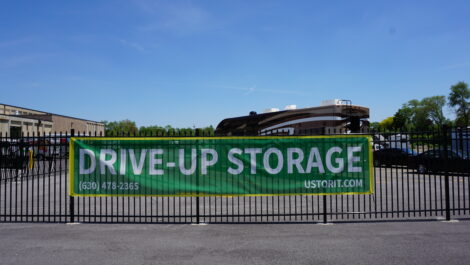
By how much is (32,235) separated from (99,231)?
1.30 meters

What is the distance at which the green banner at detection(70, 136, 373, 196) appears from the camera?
25.7ft

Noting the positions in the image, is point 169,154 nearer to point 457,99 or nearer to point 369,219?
point 369,219

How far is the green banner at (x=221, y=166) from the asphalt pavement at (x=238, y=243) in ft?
2.76

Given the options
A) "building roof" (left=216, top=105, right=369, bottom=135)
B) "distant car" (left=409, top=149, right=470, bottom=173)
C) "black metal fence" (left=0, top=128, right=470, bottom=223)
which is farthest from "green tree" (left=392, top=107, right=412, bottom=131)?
"black metal fence" (left=0, top=128, right=470, bottom=223)

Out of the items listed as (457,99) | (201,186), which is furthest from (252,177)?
(457,99)

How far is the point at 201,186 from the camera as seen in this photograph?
25.7ft

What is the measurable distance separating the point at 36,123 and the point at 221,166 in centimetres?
6115

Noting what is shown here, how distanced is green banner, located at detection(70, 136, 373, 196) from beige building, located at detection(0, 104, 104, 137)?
3128 centimetres

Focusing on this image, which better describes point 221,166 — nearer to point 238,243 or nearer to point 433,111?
point 238,243

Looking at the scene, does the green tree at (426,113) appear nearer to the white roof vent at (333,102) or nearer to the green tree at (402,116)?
the green tree at (402,116)

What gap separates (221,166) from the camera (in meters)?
7.84

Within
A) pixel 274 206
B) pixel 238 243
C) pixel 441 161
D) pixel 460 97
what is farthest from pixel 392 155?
pixel 460 97

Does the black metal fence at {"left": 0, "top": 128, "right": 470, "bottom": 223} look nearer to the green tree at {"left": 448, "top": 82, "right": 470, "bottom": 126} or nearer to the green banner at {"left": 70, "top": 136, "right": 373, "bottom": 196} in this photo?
the green banner at {"left": 70, "top": 136, "right": 373, "bottom": 196}

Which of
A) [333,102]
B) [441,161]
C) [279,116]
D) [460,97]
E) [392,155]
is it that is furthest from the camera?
[460,97]
